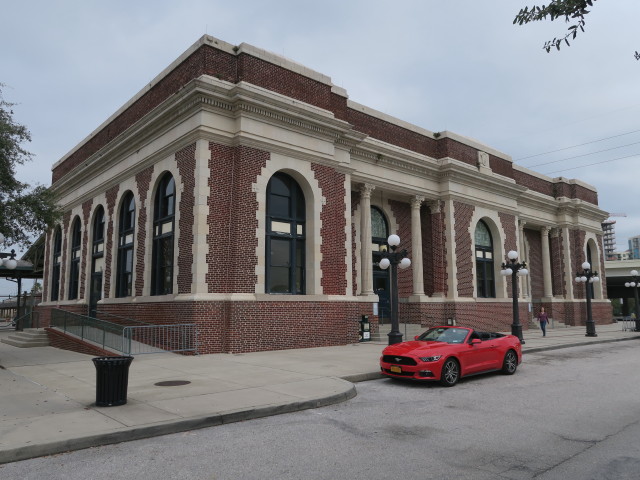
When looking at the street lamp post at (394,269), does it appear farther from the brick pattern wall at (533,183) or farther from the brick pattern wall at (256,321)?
the brick pattern wall at (533,183)

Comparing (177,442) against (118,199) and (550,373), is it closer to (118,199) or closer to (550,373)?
(550,373)

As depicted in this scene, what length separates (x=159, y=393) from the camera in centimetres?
927

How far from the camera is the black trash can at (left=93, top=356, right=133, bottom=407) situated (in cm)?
806

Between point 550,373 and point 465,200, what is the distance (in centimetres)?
1528

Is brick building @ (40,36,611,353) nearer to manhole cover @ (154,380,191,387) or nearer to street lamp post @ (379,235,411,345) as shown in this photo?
street lamp post @ (379,235,411,345)

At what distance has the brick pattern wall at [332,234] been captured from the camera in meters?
18.9

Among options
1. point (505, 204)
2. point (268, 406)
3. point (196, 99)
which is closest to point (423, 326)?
point (505, 204)

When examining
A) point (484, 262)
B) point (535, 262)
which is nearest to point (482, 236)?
point (484, 262)

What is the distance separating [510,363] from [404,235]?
14131 mm

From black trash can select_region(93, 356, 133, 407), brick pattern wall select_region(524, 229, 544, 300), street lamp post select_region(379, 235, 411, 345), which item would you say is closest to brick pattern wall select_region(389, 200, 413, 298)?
street lamp post select_region(379, 235, 411, 345)

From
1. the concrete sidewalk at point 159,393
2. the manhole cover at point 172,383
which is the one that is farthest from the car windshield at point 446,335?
the manhole cover at point 172,383

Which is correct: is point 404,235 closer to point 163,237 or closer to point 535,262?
point 163,237

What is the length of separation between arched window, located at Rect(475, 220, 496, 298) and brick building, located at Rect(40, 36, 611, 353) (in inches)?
4.3

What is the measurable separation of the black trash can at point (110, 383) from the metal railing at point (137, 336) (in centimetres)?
611
